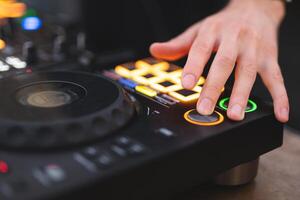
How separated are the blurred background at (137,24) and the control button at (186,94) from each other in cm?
18

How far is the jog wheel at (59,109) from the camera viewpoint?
0.41 meters

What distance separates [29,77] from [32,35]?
0.25m

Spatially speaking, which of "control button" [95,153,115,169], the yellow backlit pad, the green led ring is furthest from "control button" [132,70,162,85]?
"control button" [95,153,115,169]

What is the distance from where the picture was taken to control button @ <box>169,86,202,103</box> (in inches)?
21.0

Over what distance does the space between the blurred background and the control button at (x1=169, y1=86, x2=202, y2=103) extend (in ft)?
0.58

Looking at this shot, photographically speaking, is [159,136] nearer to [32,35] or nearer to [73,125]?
[73,125]

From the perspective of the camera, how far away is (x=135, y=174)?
38 centimetres

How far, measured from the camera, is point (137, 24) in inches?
36.3

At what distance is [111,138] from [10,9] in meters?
0.43

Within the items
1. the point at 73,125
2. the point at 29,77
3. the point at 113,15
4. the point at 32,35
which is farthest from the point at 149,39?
the point at 73,125

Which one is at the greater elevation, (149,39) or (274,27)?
(274,27)

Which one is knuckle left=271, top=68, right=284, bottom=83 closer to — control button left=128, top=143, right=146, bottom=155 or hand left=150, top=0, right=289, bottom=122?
hand left=150, top=0, right=289, bottom=122

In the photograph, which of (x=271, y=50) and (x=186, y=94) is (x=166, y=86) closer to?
(x=186, y=94)

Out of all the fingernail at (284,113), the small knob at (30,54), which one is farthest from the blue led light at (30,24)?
the fingernail at (284,113)
